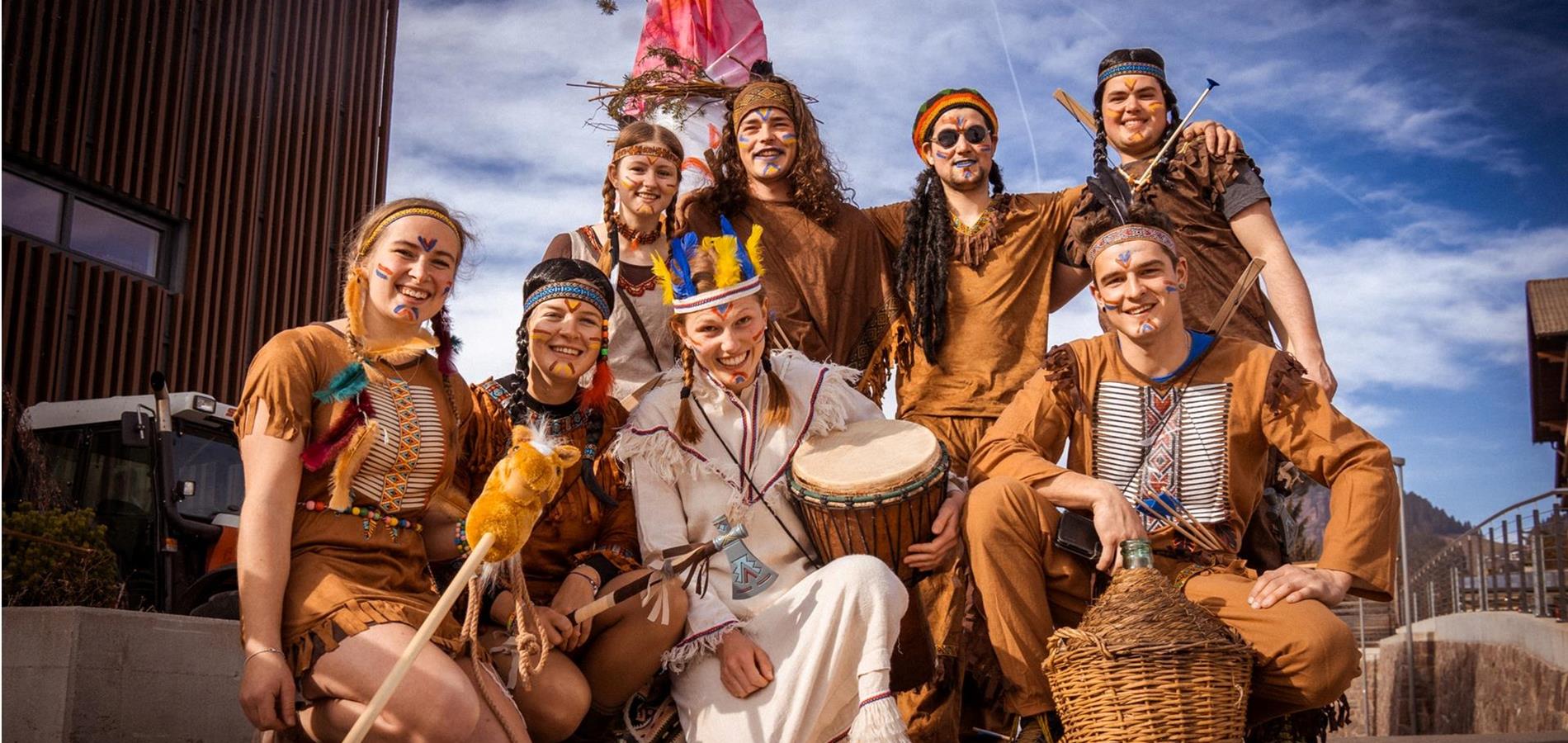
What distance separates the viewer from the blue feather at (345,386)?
324 centimetres

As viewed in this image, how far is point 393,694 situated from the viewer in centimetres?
295

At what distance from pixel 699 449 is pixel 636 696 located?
0.74 meters

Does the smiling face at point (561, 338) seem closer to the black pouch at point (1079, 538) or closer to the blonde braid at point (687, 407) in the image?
the blonde braid at point (687, 407)

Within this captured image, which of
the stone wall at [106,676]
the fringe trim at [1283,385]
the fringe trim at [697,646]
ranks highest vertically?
the fringe trim at [1283,385]

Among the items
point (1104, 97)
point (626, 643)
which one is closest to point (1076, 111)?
point (1104, 97)

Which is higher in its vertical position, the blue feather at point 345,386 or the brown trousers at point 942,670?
the blue feather at point 345,386

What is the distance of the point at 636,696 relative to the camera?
3652 millimetres

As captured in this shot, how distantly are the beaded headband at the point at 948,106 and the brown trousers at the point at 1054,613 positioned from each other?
1861 mm

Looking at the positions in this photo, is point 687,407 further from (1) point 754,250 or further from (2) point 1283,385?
(2) point 1283,385

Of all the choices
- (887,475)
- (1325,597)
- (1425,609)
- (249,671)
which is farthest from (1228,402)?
(1425,609)

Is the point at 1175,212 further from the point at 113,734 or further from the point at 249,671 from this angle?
the point at 113,734

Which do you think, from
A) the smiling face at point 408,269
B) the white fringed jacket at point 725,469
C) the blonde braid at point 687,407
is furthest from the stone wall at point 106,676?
the blonde braid at point 687,407

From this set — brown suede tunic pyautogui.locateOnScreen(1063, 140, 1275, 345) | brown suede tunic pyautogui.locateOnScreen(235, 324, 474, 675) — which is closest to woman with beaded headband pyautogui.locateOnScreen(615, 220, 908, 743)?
brown suede tunic pyautogui.locateOnScreen(235, 324, 474, 675)

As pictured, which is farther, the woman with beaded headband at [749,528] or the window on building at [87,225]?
the window on building at [87,225]
